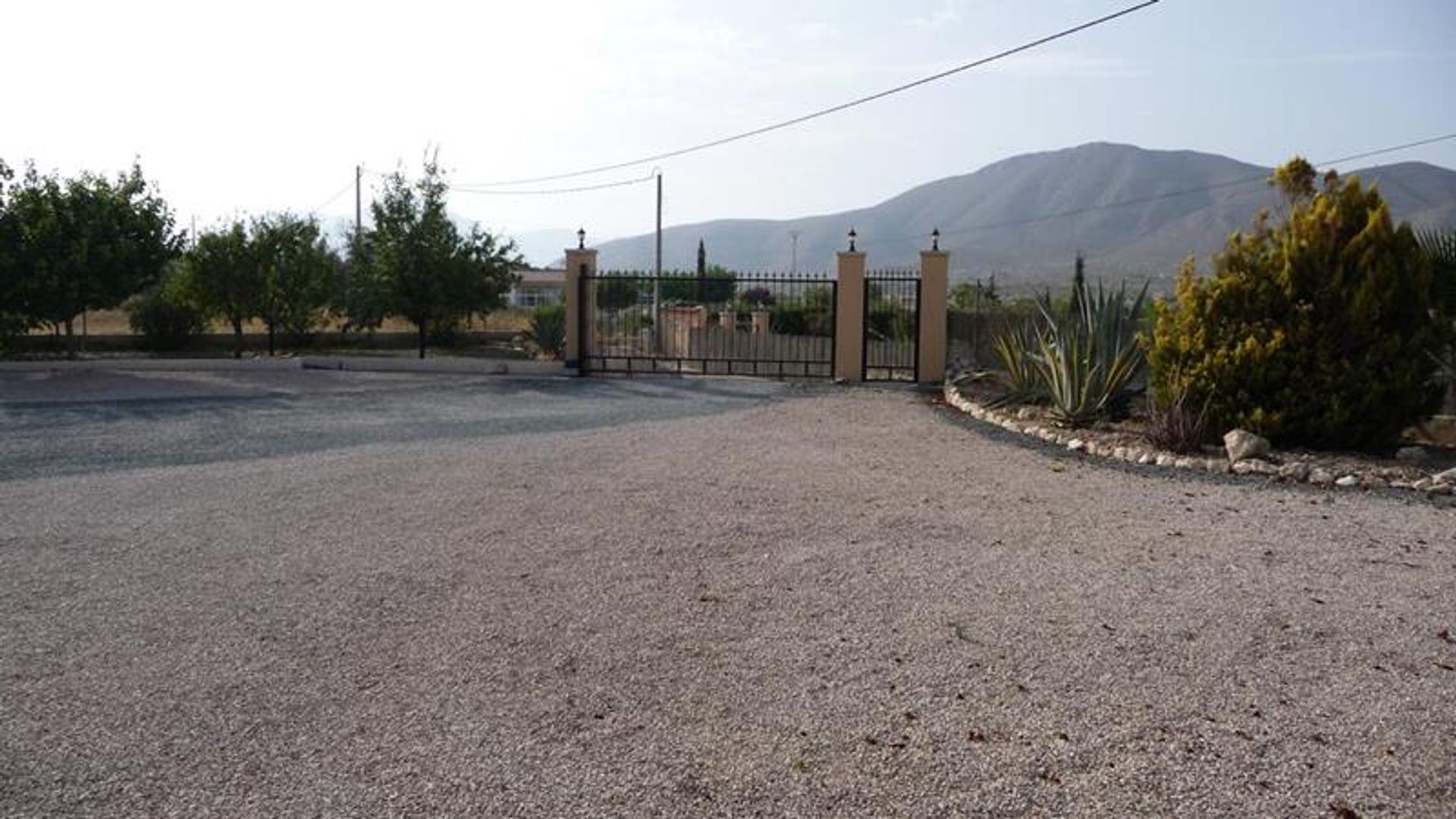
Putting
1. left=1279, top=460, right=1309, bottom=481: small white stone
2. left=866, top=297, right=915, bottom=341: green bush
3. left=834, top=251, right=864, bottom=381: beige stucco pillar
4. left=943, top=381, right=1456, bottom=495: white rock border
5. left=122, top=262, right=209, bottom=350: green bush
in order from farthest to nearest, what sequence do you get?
left=122, top=262, right=209, bottom=350: green bush, left=866, top=297, right=915, bottom=341: green bush, left=834, top=251, right=864, bottom=381: beige stucco pillar, left=1279, top=460, right=1309, bottom=481: small white stone, left=943, top=381, right=1456, bottom=495: white rock border

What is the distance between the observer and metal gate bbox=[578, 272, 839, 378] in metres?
20.9

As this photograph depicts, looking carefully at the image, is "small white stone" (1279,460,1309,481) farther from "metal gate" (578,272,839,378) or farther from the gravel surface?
"metal gate" (578,272,839,378)

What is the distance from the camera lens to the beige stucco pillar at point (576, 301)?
68.4ft

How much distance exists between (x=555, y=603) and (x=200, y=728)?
2.02 meters

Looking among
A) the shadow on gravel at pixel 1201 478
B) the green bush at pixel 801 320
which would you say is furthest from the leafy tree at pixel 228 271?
the shadow on gravel at pixel 1201 478

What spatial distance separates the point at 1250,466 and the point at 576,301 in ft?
42.5

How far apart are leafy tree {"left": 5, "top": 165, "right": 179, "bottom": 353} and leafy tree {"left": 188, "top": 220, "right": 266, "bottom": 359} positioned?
72 centimetres

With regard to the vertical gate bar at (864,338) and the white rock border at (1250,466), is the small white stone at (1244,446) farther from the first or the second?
the vertical gate bar at (864,338)

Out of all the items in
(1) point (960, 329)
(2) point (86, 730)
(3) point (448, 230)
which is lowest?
(2) point (86, 730)

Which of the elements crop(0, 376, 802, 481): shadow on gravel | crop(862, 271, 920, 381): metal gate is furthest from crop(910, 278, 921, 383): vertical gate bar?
crop(0, 376, 802, 481): shadow on gravel

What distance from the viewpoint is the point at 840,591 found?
6.40 m

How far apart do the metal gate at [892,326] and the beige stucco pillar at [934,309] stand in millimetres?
111

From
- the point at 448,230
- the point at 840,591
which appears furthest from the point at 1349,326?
the point at 448,230

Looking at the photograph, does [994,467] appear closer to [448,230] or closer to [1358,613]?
[1358,613]
